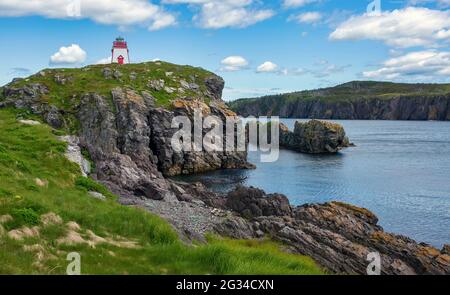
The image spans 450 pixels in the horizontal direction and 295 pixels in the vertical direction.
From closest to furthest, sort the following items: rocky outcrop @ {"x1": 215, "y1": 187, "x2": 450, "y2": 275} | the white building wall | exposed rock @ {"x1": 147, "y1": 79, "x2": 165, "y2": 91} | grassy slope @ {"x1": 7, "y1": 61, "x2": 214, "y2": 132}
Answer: rocky outcrop @ {"x1": 215, "y1": 187, "x2": 450, "y2": 275} → grassy slope @ {"x1": 7, "y1": 61, "x2": 214, "y2": 132} → exposed rock @ {"x1": 147, "y1": 79, "x2": 165, "y2": 91} → the white building wall

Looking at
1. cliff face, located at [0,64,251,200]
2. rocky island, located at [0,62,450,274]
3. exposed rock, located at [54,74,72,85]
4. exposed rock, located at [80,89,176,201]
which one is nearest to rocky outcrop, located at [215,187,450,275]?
rocky island, located at [0,62,450,274]

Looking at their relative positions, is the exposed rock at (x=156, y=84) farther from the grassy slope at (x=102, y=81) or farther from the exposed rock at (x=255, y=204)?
the exposed rock at (x=255, y=204)

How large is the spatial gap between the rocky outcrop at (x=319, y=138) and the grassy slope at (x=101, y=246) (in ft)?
395

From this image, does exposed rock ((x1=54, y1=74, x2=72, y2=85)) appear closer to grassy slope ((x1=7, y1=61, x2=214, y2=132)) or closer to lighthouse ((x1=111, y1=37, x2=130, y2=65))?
grassy slope ((x1=7, y1=61, x2=214, y2=132))

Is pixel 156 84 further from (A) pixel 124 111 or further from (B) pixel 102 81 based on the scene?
(A) pixel 124 111

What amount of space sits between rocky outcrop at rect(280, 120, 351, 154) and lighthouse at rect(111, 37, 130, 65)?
61.0 metres

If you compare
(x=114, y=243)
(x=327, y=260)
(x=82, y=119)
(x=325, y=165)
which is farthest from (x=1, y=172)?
(x=325, y=165)

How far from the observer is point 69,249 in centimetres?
1639

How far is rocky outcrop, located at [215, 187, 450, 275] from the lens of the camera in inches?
1395

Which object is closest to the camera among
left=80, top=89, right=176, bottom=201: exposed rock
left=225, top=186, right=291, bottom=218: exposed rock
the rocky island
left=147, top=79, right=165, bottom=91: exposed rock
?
the rocky island

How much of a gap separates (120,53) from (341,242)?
109864 mm

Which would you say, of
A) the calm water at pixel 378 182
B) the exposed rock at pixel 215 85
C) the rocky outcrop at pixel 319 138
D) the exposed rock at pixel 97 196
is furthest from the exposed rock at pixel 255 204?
the rocky outcrop at pixel 319 138
